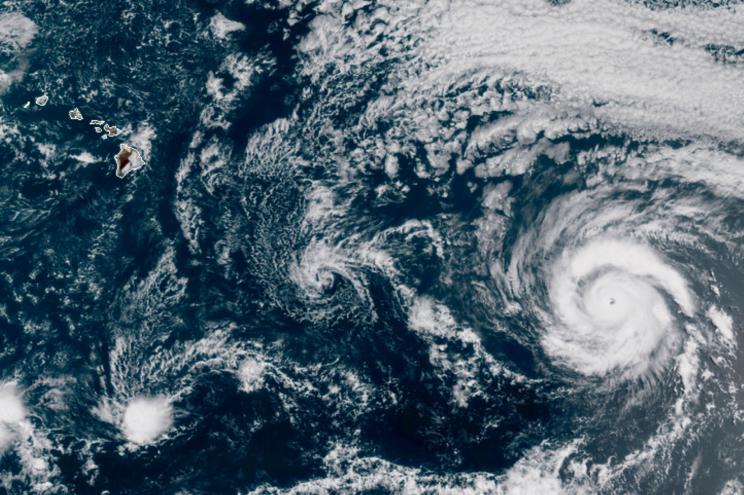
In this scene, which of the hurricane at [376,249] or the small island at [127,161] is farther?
the small island at [127,161]

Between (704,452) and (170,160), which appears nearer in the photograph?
(704,452)

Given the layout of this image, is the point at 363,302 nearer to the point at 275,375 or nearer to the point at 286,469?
the point at 275,375

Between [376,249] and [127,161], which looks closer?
[376,249]

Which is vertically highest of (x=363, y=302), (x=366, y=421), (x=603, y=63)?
(x=603, y=63)

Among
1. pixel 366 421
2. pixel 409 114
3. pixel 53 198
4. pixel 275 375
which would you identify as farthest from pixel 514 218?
pixel 53 198

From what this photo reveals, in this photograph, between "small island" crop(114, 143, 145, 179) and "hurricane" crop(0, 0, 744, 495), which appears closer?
"hurricane" crop(0, 0, 744, 495)
